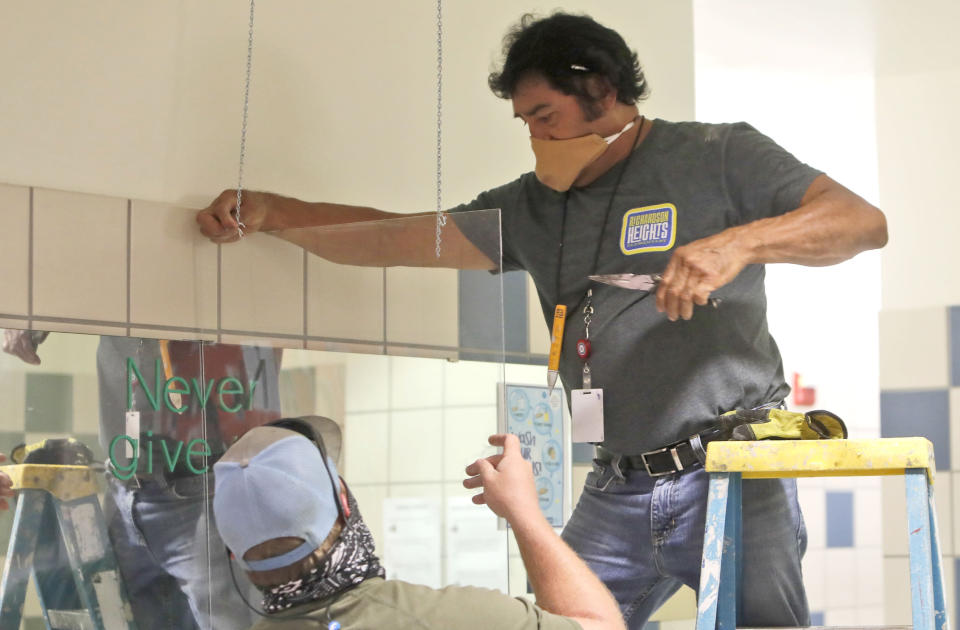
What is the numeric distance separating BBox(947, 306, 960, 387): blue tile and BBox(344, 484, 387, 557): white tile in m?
2.33

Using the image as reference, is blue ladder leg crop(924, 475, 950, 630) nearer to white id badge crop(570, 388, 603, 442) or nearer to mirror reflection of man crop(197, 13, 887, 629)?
mirror reflection of man crop(197, 13, 887, 629)

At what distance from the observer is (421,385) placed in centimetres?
157

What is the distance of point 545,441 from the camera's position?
7.83ft

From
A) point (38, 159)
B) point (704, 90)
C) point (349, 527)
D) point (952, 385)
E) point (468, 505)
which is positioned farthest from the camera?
point (704, 90)

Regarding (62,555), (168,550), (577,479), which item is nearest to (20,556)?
(62,555)

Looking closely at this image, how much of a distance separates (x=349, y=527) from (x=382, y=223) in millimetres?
561

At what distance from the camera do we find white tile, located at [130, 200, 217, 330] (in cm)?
170

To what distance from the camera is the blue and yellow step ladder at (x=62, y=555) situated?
146cm

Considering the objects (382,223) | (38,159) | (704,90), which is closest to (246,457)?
(382,223)

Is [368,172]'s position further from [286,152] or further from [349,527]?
[349,527]

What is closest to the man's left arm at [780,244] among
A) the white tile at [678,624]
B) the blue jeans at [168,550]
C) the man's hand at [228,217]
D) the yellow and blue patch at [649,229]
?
the yellow and blue patch at [649,229]

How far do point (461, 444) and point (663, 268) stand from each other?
64cm

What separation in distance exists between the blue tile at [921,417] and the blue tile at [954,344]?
47 mm

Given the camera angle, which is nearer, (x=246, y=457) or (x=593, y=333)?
(x=246, y=457)
